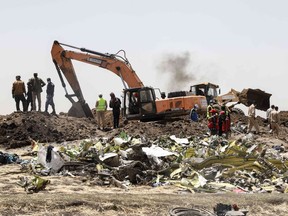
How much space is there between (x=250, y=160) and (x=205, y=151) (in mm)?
1345

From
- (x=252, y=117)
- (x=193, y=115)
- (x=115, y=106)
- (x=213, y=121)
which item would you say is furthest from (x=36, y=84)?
(x=252, y=117)

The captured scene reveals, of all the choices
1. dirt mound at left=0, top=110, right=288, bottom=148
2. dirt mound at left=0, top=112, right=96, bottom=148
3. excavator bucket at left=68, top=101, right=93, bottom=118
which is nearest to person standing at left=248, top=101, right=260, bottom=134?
dirt mound at left=0, top=110, right=288, bottom=148

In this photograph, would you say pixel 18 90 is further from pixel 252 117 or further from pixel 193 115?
pixel 252 117

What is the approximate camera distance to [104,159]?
11883 millimetres

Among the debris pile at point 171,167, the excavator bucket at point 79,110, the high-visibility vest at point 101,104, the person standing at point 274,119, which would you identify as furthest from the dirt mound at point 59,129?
the debris pile at point 171,167

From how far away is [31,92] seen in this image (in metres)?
23.3

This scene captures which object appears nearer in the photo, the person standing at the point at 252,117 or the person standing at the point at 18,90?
the person standing at the point at 252,117

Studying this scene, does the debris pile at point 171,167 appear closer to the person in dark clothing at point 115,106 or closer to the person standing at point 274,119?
the person standing at point 274,119

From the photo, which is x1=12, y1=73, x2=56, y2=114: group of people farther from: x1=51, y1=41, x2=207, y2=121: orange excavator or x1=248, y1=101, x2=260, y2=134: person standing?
x1=248, y1=101, x2=260, y2=134: person standing

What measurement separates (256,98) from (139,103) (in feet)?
36.6

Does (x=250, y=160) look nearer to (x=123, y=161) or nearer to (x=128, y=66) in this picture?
(x=123, y=161)

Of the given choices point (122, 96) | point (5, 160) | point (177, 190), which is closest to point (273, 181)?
A: point (177, 190)

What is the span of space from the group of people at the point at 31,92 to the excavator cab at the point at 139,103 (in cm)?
321

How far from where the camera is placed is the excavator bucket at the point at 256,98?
32062mm
